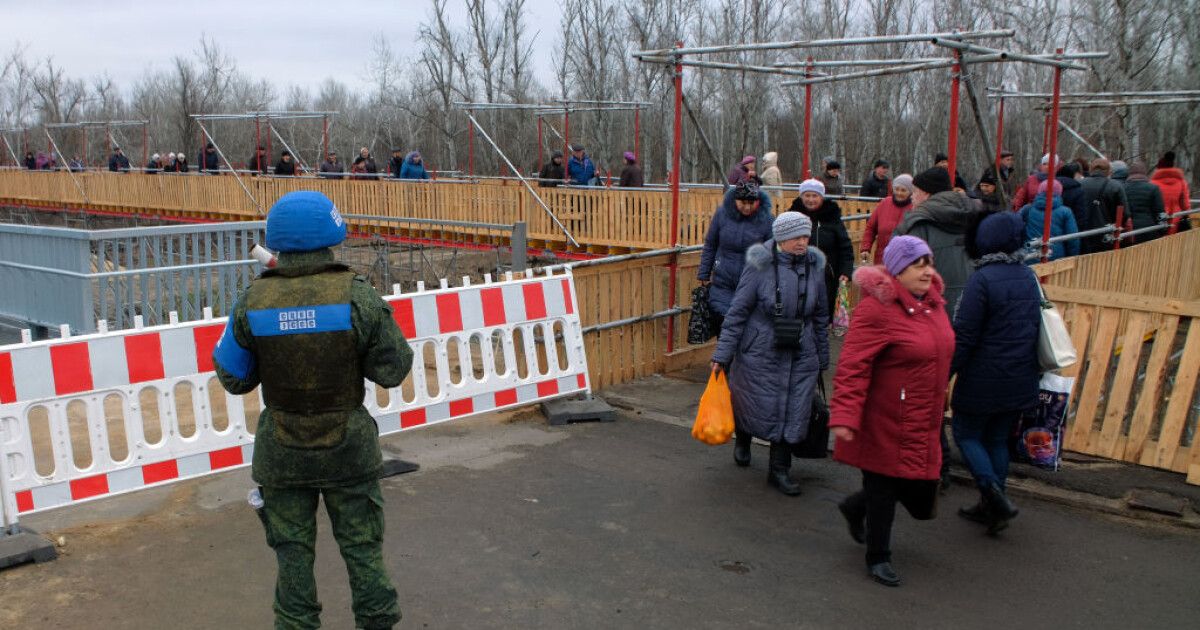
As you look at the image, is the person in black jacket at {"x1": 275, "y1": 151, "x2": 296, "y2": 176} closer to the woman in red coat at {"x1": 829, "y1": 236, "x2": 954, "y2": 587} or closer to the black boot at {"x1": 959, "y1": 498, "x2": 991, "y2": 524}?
the black boot at {"x1": 959, "y1": 498, "x2": 991, "y2": 524}

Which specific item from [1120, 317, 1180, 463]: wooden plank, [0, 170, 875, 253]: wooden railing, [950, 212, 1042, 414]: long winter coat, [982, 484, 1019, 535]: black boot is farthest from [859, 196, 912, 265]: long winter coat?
[0, 170, 875, 253]: wooden railing

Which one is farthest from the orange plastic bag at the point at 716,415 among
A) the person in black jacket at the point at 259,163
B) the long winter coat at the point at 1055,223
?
the person in black jacket at the point at 259,163

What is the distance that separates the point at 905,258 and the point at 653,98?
42.5 m

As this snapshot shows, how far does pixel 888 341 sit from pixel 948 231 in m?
2.34

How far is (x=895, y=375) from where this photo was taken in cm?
456

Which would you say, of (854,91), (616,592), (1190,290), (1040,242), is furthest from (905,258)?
(854,91)

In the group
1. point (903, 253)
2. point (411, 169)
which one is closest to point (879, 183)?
point (411, 169)

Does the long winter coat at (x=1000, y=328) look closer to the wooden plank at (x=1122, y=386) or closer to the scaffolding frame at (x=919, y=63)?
the wooden plank at (x=1122, y=386)

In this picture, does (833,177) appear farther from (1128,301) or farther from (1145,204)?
(1128,301)

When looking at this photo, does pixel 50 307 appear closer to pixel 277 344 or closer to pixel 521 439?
pixel 521 439

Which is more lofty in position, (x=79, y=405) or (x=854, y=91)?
(x=854, y=91)

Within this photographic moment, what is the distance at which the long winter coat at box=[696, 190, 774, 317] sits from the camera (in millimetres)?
7543

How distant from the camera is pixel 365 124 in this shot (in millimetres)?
66062

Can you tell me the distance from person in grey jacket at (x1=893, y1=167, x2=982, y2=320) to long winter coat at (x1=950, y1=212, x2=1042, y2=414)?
1.20 m
